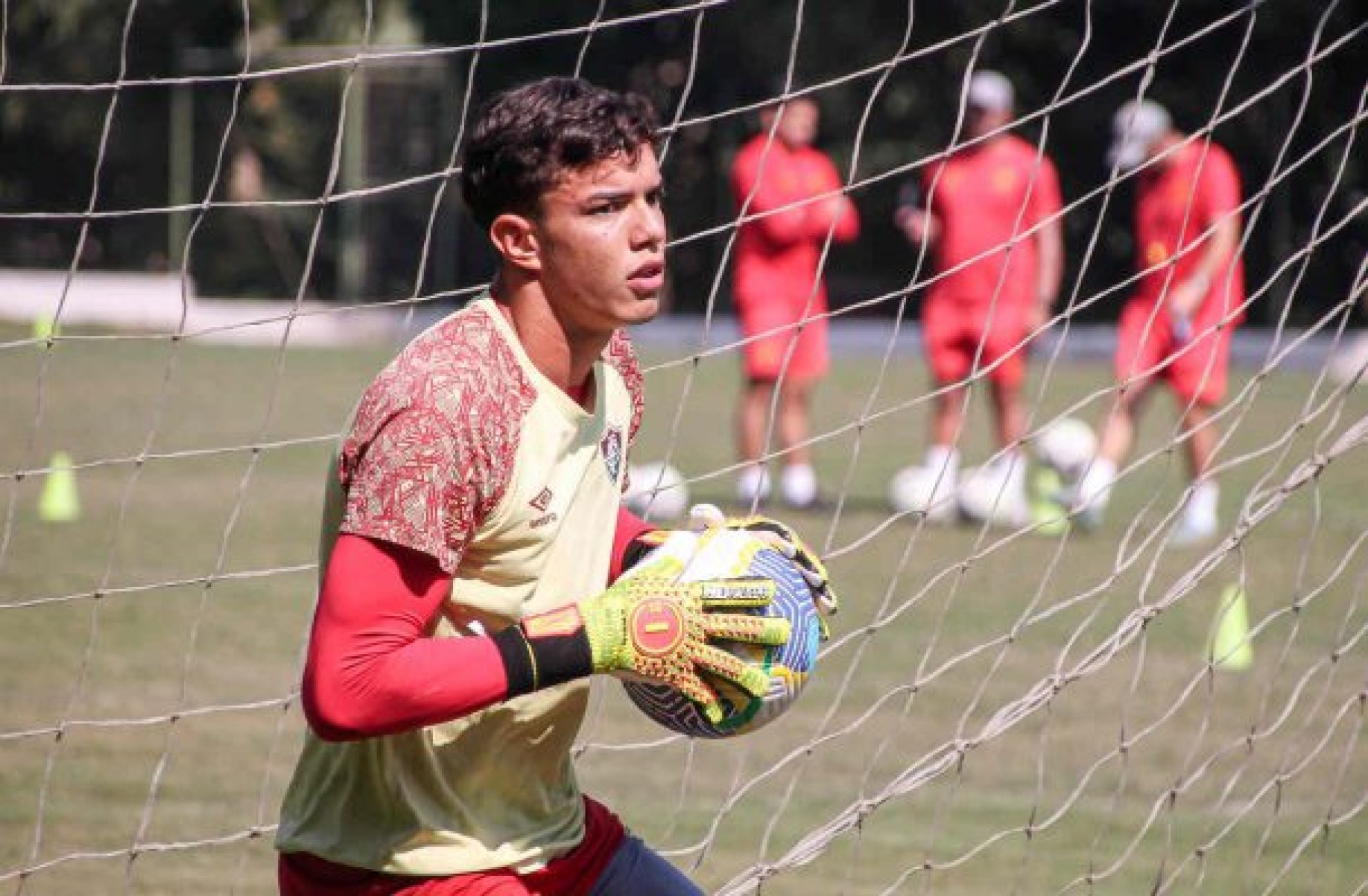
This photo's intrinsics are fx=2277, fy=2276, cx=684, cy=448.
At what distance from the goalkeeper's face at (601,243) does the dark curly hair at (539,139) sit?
0.02 metres

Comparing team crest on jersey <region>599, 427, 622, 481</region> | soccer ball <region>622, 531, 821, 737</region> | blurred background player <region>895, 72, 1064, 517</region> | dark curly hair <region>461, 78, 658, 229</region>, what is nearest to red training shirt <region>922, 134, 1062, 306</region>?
blurred background player <region>895, 72, 1064, 517</region>

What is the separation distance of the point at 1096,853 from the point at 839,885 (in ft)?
2.28

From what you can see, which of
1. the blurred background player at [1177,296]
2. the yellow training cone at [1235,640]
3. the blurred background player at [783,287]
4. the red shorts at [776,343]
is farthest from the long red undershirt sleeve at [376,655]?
the red shorts at [776,343]

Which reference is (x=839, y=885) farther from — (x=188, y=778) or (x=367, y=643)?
(x=367, y=643)

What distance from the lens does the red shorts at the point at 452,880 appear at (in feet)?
10.2

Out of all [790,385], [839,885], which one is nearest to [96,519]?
[790,385]

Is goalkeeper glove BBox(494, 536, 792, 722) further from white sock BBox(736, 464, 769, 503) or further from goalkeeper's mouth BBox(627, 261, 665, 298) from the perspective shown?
white sock BBox(736, 464, 769, 503)

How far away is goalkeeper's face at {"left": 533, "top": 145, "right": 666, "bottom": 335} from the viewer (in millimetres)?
3113

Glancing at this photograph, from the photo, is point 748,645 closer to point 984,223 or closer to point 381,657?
point 381,657

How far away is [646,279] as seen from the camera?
10.4ft

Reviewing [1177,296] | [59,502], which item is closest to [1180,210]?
[1177,296]

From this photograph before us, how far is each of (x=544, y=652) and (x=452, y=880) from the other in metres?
0.38

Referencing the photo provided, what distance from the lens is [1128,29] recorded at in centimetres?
2309

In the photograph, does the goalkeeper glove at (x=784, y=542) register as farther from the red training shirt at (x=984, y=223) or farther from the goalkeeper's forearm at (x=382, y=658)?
the red training shirt at (x=984, y=223)
